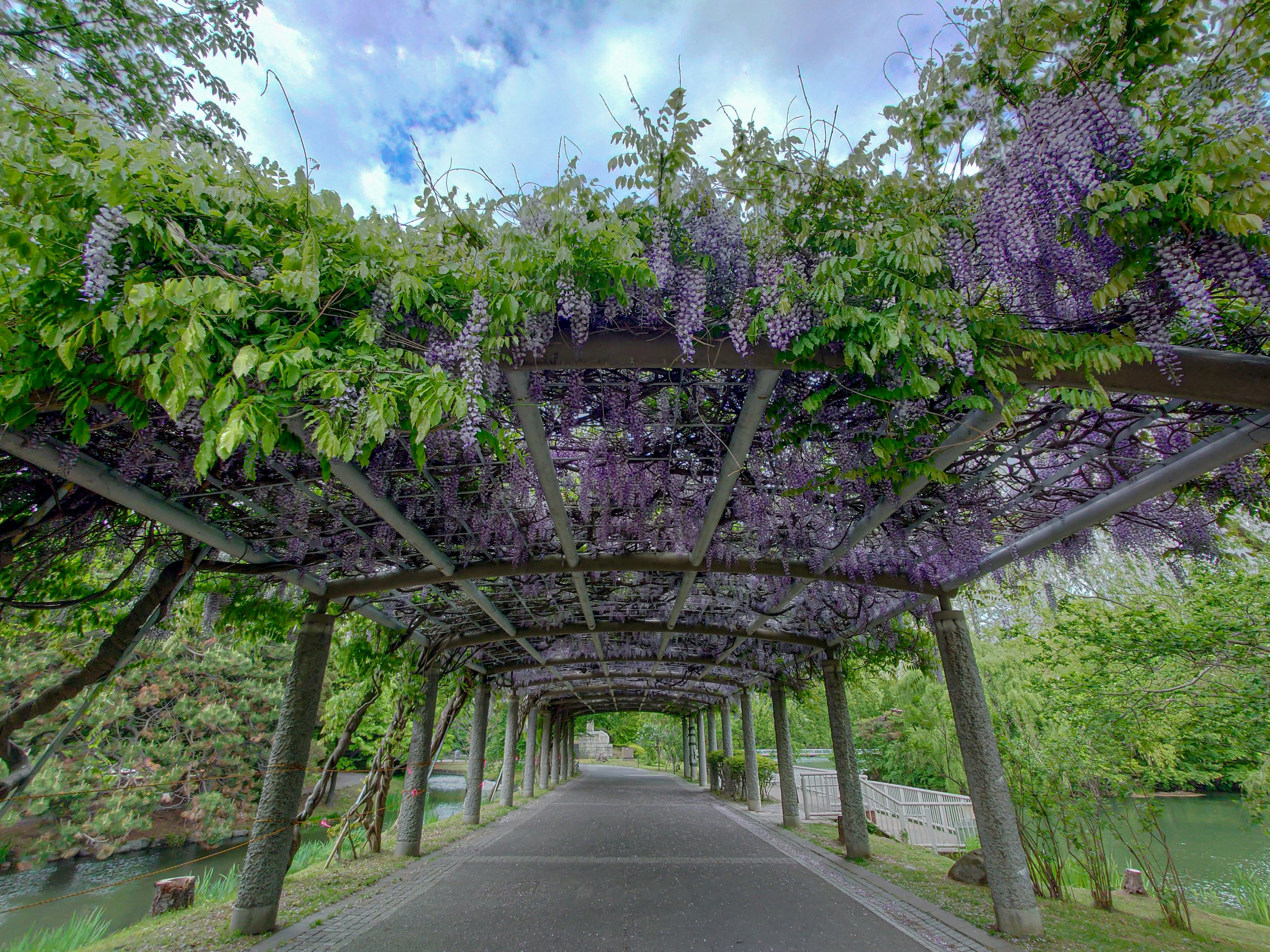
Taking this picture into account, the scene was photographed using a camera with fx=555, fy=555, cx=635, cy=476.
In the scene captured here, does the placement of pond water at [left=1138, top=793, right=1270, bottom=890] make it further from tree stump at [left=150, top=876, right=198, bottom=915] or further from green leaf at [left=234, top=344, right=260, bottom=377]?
tree stump at [left=150, top=876, right=198, bottom=915]

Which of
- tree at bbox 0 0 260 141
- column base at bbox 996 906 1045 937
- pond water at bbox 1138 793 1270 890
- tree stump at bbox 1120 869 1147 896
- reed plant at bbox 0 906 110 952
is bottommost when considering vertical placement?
pond water at bbox 1138 793 1270 890

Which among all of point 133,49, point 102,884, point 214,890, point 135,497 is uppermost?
point 133,49

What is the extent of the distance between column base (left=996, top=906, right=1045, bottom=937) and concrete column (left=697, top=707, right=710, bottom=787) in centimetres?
1388

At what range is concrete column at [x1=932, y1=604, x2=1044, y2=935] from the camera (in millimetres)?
4102

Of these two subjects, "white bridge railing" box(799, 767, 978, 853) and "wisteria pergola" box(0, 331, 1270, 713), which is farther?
"white bridge railing" box(799, 767, 978, 853)

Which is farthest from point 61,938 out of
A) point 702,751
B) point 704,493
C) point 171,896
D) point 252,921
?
point 702,751

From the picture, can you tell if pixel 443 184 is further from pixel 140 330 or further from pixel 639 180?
pixel 140 330

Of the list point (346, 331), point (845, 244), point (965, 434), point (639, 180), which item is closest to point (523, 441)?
point (346, 331)

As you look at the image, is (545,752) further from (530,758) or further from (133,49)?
(133,49)

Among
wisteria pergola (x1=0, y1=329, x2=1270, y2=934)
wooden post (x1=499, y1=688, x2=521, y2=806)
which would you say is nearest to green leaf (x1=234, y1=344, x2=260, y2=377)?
wisteria pergola (x1=0, y1=329, x2=1270, y2=934)

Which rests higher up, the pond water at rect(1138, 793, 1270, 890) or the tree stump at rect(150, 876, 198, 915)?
the tree stump at rect(150, 876, 198, 915)

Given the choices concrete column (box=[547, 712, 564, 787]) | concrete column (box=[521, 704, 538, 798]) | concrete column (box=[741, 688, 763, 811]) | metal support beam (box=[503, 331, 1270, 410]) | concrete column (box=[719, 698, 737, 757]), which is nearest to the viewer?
metal support beam (box=[503, 331, 1270, 410])

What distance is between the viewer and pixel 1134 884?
18.6ft

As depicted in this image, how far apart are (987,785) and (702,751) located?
15.3 meters
